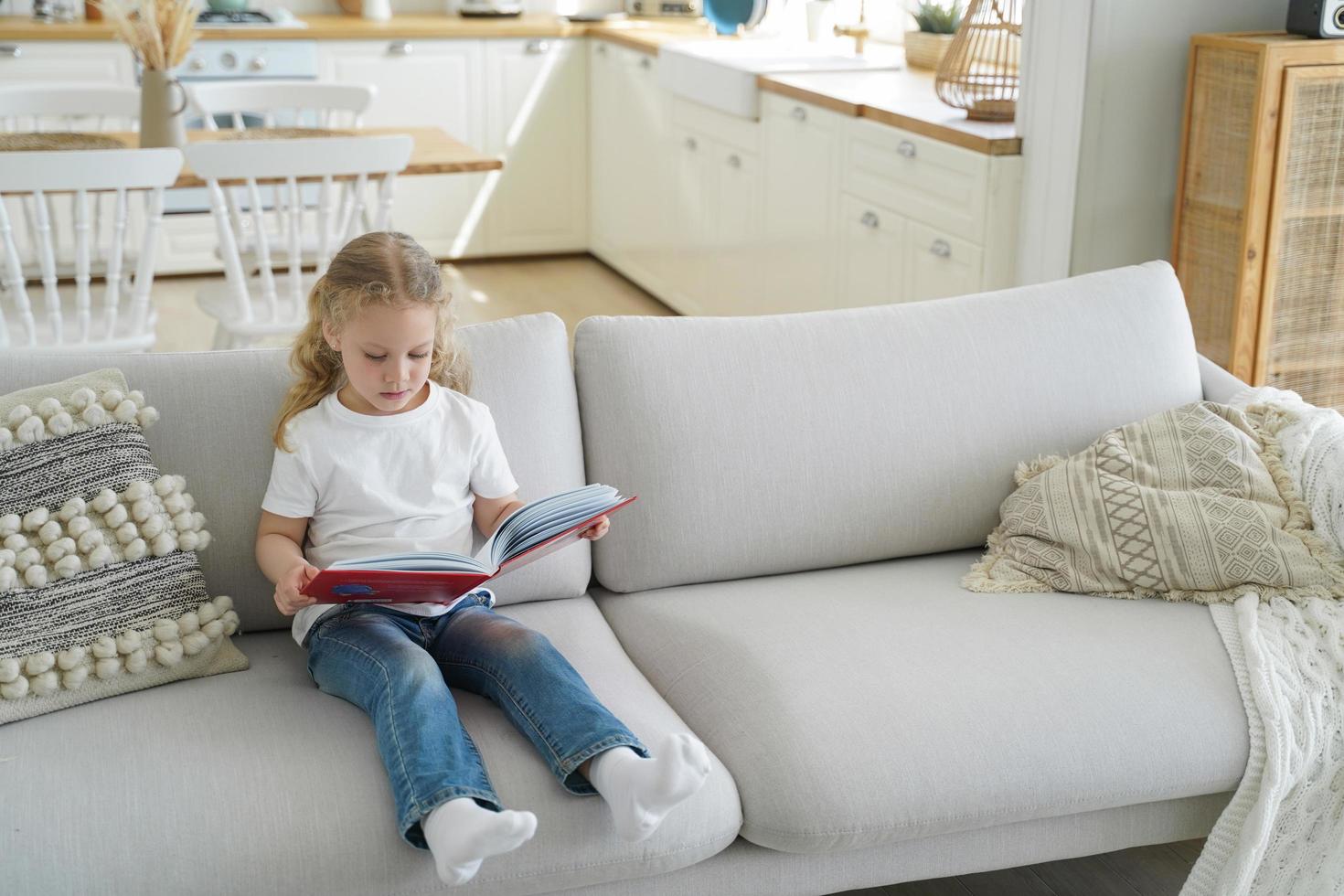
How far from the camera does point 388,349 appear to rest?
5.57 feet

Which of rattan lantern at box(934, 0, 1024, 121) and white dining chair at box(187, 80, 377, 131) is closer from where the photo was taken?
rattan lantern at box(934, 0, 1024, 121)

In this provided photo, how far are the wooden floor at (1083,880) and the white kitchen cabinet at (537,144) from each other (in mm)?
4231

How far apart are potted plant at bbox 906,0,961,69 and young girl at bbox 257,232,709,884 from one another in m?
2.80

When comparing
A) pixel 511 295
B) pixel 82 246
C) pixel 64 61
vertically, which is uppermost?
pixel 64 61

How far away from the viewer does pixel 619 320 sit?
2.09 metres

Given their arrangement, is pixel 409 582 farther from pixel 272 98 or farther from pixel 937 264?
pixel 272 98

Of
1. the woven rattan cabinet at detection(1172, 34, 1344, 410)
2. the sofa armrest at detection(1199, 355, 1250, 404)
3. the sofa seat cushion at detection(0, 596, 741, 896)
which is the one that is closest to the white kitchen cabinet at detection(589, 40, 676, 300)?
the woven rattan cabinet at detection(1172, 34, 1344, 410)

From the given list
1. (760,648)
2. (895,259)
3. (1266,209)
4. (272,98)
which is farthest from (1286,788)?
(272,98)

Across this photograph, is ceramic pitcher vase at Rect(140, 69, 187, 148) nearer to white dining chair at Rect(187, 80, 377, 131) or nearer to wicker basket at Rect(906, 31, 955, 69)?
white dining chair at Rect(187, 80, 377, 131)

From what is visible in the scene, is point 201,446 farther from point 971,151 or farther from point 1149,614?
point 971,151

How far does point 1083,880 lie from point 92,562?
4.79ft

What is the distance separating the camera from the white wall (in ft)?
9.95

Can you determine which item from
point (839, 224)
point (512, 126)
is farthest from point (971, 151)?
point (512, 126)

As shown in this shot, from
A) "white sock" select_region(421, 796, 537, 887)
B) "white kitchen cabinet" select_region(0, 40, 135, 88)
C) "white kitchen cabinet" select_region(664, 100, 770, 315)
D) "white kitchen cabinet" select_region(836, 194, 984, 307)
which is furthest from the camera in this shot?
"white kitchen cabinet" select_region(0, 40, 135, 88)
